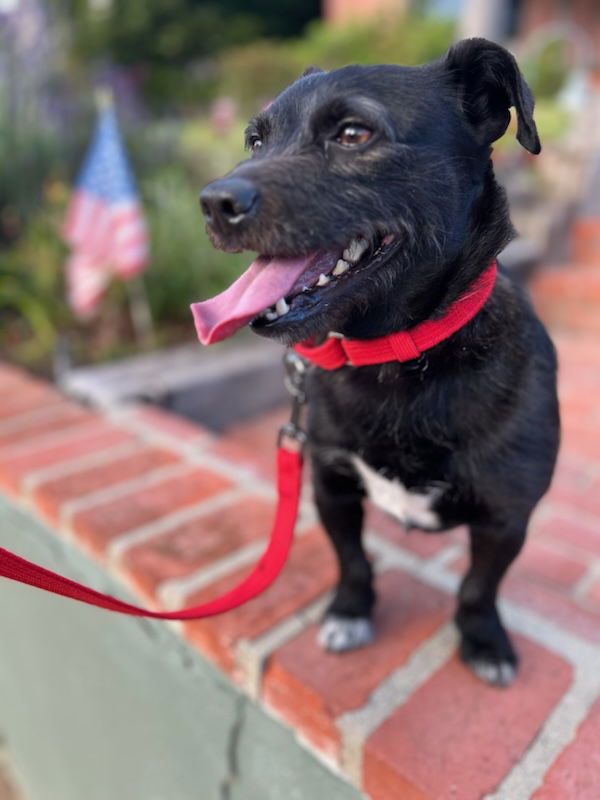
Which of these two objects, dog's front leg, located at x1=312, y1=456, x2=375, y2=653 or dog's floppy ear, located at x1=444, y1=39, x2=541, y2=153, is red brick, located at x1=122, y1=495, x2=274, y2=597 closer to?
dog's front leg, located at x1=312, y1=456, x2=375, y2=653

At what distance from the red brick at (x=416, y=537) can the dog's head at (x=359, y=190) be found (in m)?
0.75

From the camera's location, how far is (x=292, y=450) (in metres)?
1.18

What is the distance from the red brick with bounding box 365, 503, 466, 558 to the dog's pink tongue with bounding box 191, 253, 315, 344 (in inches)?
31.0

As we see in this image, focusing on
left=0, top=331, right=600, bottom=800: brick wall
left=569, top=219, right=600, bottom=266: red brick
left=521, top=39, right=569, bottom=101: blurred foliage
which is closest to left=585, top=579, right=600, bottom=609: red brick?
left=0, top=331, right=600, bottom=800: brick wall

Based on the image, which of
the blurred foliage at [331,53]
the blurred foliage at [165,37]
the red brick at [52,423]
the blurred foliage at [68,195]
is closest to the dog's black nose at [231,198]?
the red brick at [52,423]

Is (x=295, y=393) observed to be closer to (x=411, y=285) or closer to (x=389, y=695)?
(x=411, y=285)

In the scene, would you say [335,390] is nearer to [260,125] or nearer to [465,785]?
[260,125]

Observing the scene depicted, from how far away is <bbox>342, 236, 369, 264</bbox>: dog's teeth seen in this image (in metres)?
0.91

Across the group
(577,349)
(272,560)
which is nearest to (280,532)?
(272,560)

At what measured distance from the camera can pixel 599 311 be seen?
162 inches

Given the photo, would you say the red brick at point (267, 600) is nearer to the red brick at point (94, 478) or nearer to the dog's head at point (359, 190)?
the red brick at point (94, 478)

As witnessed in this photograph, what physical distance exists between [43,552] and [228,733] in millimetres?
723

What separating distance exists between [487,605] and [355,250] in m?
0.66

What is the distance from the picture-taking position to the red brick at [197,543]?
1383mm
